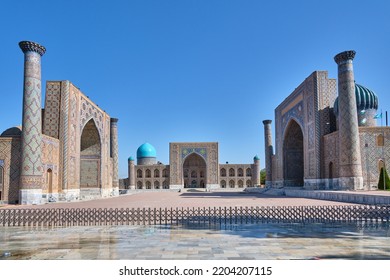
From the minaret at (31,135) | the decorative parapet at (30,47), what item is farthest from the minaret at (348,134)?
the decorative parapet at (30,47)

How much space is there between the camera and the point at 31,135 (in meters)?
17.3

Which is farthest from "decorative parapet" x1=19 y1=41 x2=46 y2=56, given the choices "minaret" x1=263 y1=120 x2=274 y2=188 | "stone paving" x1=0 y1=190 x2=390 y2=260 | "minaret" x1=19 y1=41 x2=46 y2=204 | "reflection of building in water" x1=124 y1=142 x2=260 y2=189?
"reflection of building in water" x1=124 y1=142 x2=260 y2=189

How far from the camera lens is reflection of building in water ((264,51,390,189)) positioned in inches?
819

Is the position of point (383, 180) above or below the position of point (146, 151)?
below

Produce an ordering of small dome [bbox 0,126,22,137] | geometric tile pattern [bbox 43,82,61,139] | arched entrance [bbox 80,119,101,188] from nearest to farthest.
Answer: geometric tile pattern [bbox 43,82,61,139], small dome [bbox 0,126,22,137], arched entrance [bbox 80,119,101,188]

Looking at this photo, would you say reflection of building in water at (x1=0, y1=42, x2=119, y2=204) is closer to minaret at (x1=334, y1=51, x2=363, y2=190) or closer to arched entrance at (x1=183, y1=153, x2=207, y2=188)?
minaret at (x1=334, y1=51, x2=363, y2=190)

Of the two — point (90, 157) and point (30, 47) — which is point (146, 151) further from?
point (30, 47)

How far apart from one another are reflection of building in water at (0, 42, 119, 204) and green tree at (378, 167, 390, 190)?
60.1 feet

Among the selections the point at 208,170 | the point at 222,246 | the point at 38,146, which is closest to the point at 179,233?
the point at 222,246

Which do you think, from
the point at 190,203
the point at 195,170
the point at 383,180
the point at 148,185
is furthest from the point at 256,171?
the point at 190,203

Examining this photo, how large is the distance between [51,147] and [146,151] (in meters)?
39.7

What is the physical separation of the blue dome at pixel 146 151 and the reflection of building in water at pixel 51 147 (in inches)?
1149

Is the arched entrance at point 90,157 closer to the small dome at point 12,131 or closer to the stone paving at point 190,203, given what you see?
the small dome at point 12,131

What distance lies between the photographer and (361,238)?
23.0 feet
